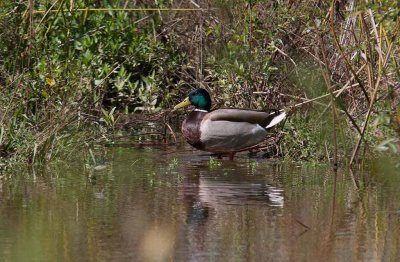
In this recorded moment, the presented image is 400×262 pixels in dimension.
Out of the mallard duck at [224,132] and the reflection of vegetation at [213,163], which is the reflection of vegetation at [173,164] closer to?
the reflection of vegetation at [213,163]

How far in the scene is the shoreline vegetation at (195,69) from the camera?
9695mm

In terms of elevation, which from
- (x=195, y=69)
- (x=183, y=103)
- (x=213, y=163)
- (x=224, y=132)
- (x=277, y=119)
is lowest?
(x=213, y=163)

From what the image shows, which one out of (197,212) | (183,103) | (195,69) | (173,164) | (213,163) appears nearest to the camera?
(197,212)

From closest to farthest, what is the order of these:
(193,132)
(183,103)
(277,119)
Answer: (277,119), (193,132), (183,103)

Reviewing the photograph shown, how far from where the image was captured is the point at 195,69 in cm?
1276

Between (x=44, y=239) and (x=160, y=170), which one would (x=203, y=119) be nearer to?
(x=160, y=170)

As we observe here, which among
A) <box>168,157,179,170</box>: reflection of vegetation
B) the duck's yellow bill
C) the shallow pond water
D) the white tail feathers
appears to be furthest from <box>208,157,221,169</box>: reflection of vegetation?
the duck's yellow bill

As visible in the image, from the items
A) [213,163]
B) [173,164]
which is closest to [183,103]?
[213,163]

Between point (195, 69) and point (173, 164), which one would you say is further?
point (195, 69)

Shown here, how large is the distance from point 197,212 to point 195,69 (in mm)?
5045

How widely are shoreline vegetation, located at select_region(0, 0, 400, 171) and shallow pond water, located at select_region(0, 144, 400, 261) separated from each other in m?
0.34

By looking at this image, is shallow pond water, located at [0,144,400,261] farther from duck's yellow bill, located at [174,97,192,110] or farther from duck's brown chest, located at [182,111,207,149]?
duck's yellow bill, located at [174,97,192,110]

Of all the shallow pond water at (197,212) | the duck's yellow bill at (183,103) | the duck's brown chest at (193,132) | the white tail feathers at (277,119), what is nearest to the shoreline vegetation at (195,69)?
the white tail feathers at (277,119)

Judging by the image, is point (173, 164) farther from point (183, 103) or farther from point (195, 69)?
point (195, 69)
